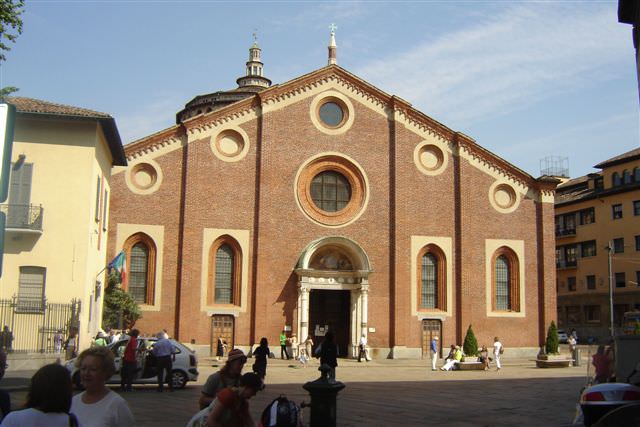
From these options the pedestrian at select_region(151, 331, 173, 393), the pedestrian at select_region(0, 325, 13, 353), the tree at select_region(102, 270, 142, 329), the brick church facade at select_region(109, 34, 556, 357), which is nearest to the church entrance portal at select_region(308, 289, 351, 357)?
the brick church facade at select_region(109, 34, 556, 357)

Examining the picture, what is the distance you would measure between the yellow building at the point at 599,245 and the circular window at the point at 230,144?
30.5 meters

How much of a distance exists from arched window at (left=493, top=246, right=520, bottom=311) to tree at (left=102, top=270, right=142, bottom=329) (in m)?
17.5

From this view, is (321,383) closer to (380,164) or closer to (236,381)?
(236,381)

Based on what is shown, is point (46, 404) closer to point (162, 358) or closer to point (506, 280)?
point (162, 358)

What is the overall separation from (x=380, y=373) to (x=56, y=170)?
1363 centimetres

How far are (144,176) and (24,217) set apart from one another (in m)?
10.1

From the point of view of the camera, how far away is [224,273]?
3297 centimetres

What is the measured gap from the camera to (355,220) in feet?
113

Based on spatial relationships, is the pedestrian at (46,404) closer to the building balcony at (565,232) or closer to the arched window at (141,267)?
the arched window at (141,267)

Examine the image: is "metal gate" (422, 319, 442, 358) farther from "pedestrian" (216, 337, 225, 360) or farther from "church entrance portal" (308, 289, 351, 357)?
"pedestrian" (216, 337, 225, 360)

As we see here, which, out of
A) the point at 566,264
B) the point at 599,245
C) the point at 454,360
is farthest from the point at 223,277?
the point at 566,264

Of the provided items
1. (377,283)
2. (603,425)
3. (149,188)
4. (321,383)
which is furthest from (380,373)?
(603,425)

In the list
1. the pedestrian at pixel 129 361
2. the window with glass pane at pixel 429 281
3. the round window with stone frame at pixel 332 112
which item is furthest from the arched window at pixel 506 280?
the pedestrian at pixel 129 361

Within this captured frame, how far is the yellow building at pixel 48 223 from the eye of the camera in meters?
22.5
